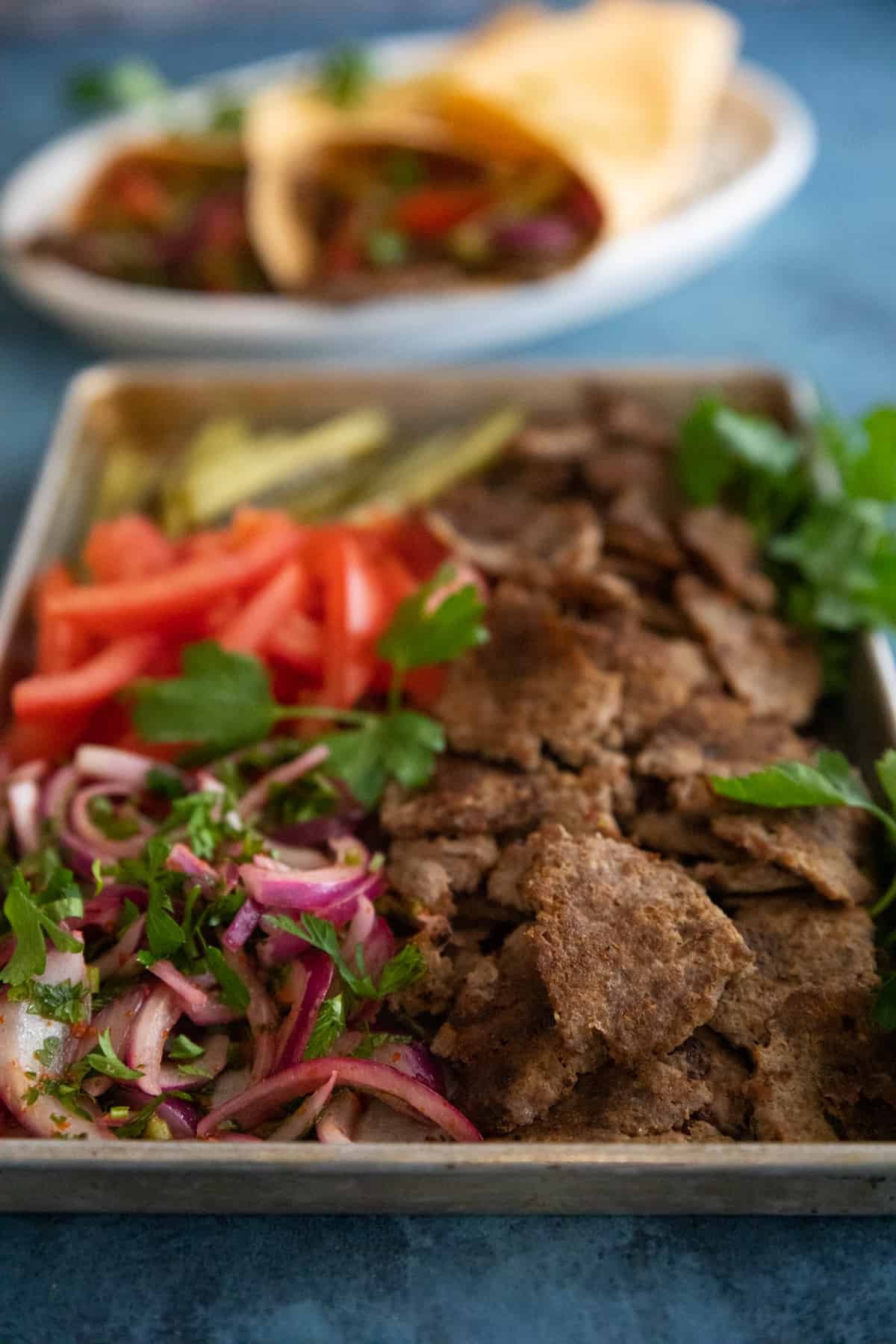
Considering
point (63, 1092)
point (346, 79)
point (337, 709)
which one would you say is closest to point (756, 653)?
point (337, 709)

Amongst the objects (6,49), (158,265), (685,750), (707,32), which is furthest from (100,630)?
(6,49)

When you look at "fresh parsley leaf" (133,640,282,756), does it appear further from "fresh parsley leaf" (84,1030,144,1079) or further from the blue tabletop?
the blue tabletop

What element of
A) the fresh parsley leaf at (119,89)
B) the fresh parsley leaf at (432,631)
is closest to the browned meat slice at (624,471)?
the fresh parsley leaf at (432,631)

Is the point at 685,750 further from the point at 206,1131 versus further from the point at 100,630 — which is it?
the point at 100,630

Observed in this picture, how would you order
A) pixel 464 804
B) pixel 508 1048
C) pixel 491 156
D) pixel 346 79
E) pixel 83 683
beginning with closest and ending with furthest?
pixel 508 1048, pixel 464 804, pixel 83 683, pixel 491 156, pixel 346 79

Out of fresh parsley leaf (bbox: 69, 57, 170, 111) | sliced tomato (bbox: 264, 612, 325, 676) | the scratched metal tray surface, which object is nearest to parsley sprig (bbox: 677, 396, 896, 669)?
the scratched metal tray surface

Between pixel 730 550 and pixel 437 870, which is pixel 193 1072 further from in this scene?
pixel 730 550
